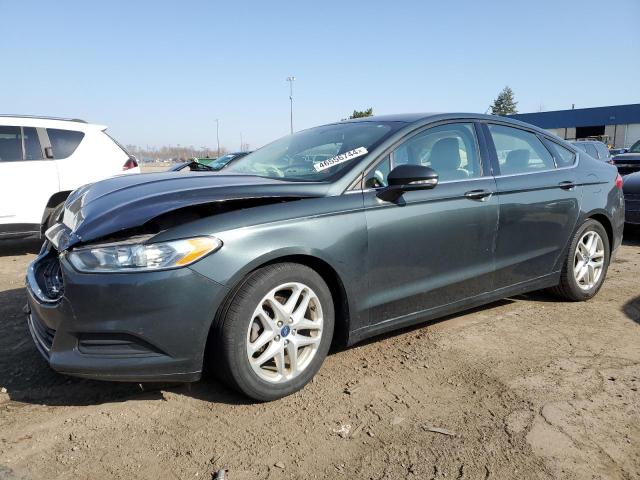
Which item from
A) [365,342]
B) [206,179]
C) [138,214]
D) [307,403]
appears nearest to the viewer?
[138,214]

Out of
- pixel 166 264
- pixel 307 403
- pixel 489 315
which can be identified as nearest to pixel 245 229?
pixel 166 264

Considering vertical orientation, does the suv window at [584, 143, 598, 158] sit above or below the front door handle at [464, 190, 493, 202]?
above

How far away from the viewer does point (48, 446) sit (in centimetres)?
229

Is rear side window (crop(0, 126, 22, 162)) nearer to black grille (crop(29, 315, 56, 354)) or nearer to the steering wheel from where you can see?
black grille (crop(29, 315, 56, 354))

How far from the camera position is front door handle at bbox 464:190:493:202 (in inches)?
136

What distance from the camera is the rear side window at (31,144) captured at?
6.38m

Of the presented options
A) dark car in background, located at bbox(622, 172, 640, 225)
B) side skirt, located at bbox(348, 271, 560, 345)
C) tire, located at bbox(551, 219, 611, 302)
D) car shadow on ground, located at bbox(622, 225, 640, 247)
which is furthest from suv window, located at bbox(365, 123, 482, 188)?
car shadow on ground, located at bbox(622, 225, 640, 247)

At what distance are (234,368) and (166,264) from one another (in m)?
0.61

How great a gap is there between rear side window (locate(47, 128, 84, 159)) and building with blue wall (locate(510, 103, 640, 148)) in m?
47.0

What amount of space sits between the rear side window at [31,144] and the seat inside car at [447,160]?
5232 mm

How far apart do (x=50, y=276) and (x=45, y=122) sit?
4586 millimetres

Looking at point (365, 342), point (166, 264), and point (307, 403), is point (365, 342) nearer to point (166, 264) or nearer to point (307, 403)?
point (307, 403)

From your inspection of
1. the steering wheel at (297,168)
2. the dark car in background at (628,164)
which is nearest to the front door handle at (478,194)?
the steering wheel at (297,168)

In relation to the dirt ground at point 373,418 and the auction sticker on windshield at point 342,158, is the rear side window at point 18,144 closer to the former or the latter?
the dirt ground at point 373,418
